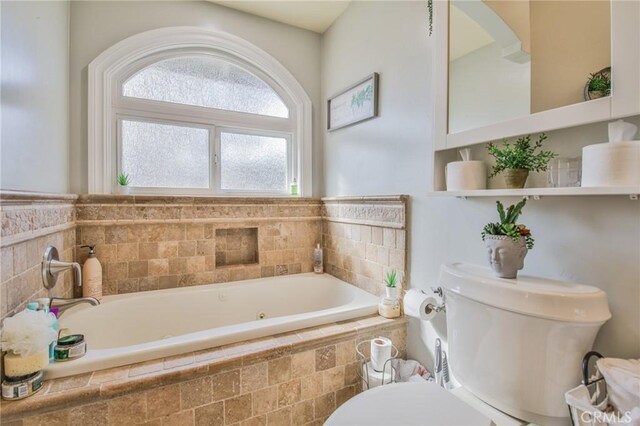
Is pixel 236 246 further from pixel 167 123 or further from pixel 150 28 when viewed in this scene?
pixel 150 28

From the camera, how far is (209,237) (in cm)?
228

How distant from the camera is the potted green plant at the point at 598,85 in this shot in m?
0.93

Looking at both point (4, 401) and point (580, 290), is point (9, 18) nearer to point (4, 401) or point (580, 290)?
point (4, 401)

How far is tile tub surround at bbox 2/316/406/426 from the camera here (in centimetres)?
104

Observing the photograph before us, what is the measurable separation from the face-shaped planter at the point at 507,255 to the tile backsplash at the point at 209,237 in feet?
2.35

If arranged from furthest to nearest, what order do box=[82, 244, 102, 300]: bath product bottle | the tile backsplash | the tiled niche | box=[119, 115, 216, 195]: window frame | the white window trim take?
the tiled niche → box=[119, 115, 216, 195]: window frame → the white window trim → box=[82, 244, 102, 300]: bath product bottle → the tile backsplash

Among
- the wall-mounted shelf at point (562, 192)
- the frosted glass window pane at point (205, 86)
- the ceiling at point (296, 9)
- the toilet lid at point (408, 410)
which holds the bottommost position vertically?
the toilet lid at point (408, 410)

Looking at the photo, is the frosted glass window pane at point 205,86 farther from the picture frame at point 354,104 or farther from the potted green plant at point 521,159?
the potted green plant at point 521,159

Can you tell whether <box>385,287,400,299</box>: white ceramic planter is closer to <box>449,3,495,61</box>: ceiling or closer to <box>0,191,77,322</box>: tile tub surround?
<box>449,3,495,61</box>: ceiling

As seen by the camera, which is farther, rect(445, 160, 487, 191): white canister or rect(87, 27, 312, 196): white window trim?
rect(87, 27, 312, 196): white window trim

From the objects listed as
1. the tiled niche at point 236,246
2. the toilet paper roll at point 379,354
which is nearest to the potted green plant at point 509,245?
the toilet paper roll at point 379,354

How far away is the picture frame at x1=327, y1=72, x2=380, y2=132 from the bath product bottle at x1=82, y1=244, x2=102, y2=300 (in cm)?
196

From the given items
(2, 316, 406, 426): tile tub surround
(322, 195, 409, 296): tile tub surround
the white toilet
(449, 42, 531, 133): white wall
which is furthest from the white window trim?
the white toilet

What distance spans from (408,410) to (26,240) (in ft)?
5.41
